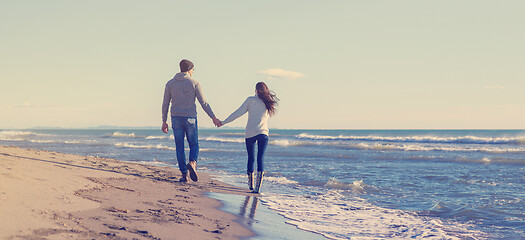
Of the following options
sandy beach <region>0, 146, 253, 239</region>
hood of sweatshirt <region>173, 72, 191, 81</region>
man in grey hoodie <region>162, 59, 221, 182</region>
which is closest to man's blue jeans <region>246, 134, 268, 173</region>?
man in grey hoodie <region>162, 59, 221, 182</region>

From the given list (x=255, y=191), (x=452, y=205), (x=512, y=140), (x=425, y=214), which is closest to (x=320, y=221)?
(x=425, y=214)

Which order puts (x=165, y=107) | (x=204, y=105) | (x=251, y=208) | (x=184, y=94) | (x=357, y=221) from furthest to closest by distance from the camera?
(x=165, y=107) → (x=204, y=105) → (x=184, y=94) → (x=251, y=208) → (x=357, y=221)

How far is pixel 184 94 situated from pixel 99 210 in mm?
3009

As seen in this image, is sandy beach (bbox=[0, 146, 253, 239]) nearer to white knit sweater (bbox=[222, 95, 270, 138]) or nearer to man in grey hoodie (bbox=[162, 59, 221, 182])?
man in grey hoodie (bbox=[162, 59, 221, 182])

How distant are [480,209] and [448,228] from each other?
58.5 inches

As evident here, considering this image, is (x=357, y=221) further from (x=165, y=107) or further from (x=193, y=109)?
(x=165, y=107)

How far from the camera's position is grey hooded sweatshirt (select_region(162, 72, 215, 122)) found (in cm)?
679

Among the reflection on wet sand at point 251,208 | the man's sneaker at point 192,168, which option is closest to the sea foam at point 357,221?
the reflection on wet sand at point 251,208

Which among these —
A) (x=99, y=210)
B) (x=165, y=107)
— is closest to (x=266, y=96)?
(x=165, y=107)

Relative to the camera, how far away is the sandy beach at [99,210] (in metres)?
3.20

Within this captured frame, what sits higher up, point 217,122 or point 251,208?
point 217,122

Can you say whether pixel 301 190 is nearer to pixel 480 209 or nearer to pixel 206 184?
pixel 206 184

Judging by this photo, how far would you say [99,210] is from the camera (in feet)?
13.3

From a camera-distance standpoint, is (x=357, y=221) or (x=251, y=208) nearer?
(x=357, y=221)
